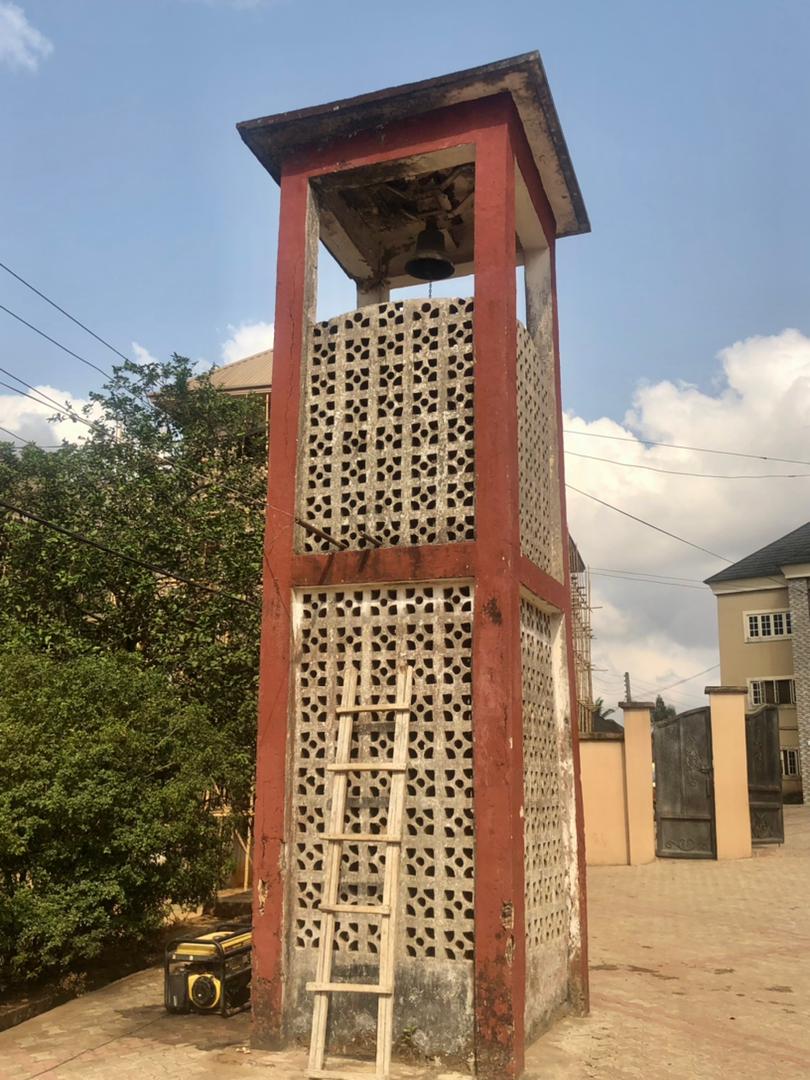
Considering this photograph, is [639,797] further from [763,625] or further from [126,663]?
[763,625]

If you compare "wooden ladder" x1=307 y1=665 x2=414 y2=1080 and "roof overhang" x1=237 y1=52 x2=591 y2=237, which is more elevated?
"roof overhang" x1=237 y1=52 x2=591 y2=237

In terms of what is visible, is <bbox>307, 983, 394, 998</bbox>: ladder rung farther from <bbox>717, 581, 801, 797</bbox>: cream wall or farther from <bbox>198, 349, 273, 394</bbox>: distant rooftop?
<bbox>717, 581, 801, 797</bbox>: cream wall

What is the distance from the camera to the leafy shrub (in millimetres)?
8383

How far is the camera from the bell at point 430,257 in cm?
830

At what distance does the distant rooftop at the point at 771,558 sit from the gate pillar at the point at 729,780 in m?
14.7

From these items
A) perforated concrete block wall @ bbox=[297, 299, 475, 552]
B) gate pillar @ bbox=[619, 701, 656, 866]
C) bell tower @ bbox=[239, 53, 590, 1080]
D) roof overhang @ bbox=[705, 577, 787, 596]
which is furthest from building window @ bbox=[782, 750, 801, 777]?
perforated concrete block wall @ bbox=[297, 299, 475, 552]

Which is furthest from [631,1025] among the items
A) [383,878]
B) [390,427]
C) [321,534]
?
[390,427]

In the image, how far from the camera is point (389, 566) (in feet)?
23.0

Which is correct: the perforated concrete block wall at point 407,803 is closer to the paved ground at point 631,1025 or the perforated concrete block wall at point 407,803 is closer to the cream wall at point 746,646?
the paved ground at point 631,1025

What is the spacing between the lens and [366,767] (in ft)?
21.1

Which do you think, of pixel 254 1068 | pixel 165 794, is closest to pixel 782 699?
pixel 165 794

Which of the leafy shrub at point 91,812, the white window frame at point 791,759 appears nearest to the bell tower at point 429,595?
the leafy shrub at point 91,812

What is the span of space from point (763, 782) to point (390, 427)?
12737 mm

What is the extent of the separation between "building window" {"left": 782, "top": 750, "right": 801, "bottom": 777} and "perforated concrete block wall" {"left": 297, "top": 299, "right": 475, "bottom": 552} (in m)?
25.9
